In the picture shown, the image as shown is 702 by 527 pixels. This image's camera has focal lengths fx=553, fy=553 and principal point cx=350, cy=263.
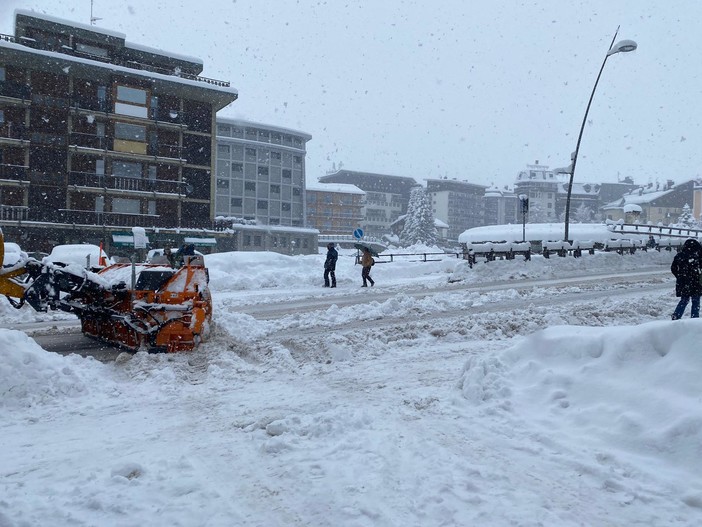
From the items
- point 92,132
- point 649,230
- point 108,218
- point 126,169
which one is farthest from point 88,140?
point 649,230

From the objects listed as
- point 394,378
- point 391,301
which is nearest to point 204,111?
point 391,301

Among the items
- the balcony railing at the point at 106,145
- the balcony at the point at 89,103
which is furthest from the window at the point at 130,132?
the balcony at the point at 89,103

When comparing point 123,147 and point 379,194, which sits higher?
point 379,194

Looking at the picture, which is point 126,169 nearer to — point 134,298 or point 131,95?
point 131,95

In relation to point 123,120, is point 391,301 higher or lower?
lower

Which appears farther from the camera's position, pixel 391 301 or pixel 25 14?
pixel 25 14

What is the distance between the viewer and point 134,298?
780 cm

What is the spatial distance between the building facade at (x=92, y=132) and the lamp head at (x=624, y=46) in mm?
30695

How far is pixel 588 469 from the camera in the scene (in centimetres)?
409

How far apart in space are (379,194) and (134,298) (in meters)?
98.4

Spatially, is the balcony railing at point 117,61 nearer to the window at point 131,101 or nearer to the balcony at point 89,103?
the window at point 131,101

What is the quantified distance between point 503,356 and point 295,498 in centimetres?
340

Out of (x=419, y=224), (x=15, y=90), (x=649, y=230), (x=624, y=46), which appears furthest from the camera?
(x=419, y=224)

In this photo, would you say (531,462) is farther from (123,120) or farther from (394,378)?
(123,120)
